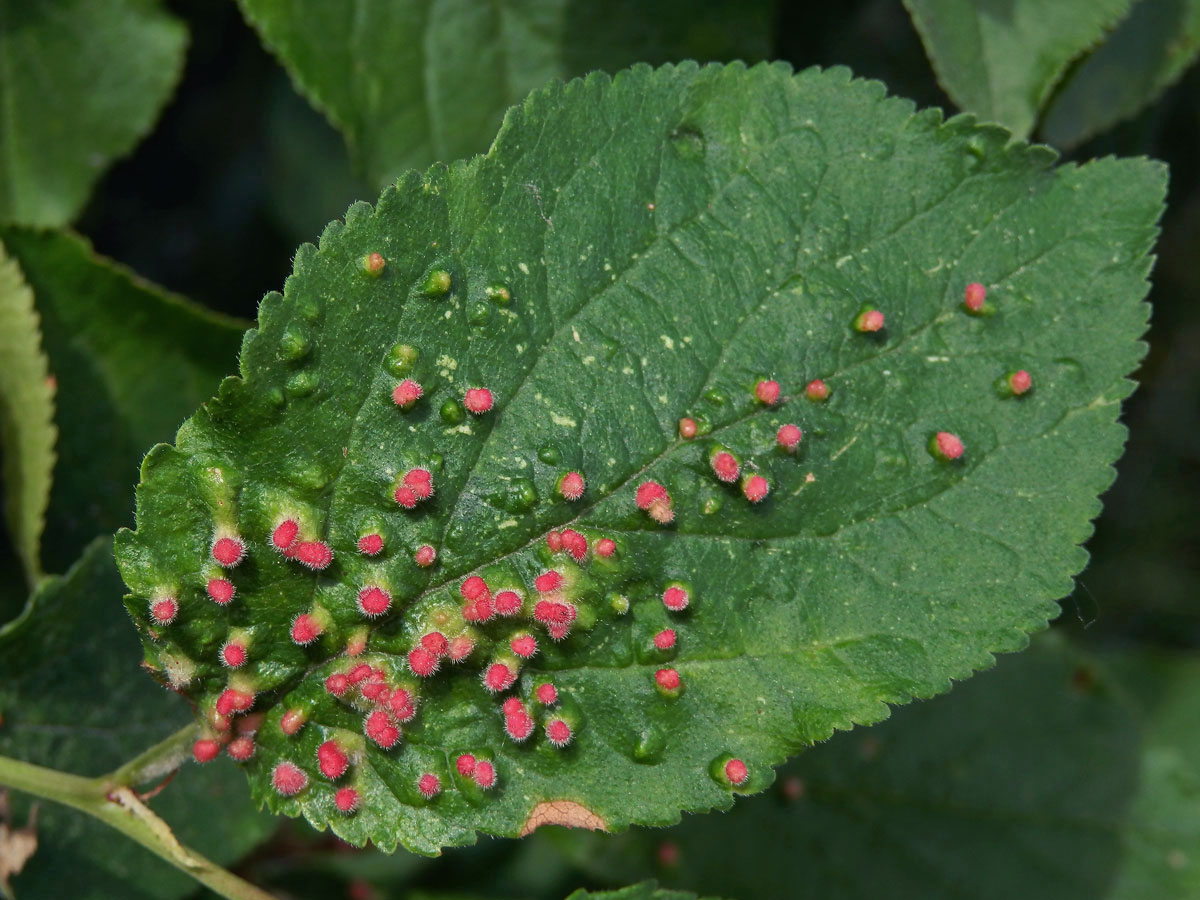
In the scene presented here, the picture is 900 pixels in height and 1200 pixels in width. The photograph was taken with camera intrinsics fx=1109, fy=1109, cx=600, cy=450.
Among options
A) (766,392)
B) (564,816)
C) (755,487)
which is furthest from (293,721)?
(766,392)

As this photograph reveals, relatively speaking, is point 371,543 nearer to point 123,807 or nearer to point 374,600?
point 374,600

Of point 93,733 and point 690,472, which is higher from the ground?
point 690,472

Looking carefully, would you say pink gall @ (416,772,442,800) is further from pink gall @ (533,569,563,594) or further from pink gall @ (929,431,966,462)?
pink gall @ (929,431,966,462)

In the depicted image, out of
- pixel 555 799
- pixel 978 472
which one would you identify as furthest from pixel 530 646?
pixel 978 472

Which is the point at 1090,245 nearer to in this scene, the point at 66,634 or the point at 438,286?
the point at 438,286

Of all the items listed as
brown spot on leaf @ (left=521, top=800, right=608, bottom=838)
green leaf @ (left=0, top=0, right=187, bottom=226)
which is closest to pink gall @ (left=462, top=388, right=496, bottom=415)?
brown spot on leaf @ (left=521, top=800, right=608, bottom=838)

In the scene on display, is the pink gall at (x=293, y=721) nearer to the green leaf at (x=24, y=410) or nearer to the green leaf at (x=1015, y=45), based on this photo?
the green leaf at (x=24, y=410)
